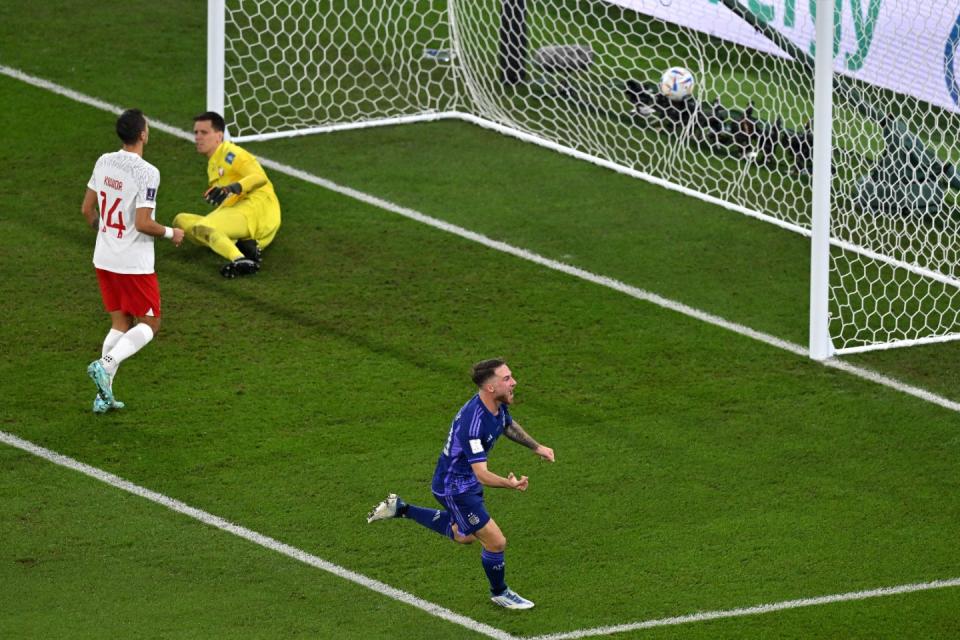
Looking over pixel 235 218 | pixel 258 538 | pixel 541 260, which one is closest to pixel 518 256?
pixel 541 260

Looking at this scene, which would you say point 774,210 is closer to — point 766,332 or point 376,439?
point 766,332

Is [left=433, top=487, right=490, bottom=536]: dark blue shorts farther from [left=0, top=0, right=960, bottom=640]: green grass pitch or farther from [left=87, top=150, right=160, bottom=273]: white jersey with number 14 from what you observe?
[left=87, top=150, right=160, bottom=273]: white jersey with number 14

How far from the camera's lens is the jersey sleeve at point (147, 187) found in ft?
33.6

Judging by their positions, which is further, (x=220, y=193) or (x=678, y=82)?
(x=678, y=82)

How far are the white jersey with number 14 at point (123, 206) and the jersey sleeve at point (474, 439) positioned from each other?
9.24 feet

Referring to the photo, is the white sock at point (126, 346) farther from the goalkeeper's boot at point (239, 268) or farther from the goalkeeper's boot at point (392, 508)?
the goalkeeper's boot at point (392, 508)

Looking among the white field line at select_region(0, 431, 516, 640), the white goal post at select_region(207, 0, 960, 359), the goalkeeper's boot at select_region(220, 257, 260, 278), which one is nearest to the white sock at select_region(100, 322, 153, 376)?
the white field line at select_region(0, 431, 516, 640)

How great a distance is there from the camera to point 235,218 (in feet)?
42.0

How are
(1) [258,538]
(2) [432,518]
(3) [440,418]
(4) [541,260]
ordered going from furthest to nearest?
(4) [541,260] < (3) [440,418] < (1) [258,538] < (2) [432,518]

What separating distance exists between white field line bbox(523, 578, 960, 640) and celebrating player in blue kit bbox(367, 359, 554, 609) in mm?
374

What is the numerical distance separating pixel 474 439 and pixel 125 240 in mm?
2995

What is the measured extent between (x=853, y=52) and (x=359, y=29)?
506 centimetres

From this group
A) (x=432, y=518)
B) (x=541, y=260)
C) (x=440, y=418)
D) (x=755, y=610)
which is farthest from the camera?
(x=541, y=260)

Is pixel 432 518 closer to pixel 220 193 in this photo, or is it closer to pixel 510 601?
pixel 510 601
